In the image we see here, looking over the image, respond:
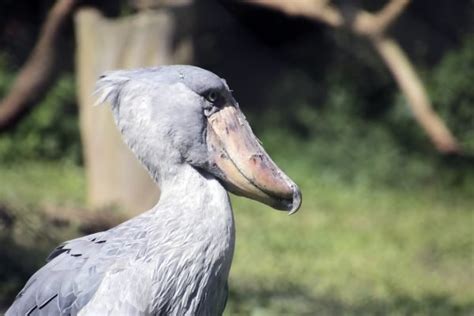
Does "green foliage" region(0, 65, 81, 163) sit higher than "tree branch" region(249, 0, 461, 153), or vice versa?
"green foliage" region(0, 65, 81, 163)

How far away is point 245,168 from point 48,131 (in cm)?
702

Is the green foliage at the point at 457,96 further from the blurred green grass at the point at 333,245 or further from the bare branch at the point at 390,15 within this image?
the bare branch at the point at 390,15

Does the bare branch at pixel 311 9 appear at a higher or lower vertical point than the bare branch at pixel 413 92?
higher

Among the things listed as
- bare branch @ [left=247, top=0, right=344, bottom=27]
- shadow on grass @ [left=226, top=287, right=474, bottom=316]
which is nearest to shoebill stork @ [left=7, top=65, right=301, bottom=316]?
bare branch @ [left=247, top=0, right=344, bottom=27]

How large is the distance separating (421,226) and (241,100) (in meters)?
2.55

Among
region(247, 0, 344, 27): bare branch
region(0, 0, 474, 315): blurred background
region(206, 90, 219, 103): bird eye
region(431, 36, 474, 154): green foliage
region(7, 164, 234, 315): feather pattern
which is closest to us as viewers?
region(7, 164, 234, 315): feather pattern

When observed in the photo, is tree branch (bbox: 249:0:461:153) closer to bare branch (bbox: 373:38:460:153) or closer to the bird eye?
bare branch (bbox: 373:38:460:153)

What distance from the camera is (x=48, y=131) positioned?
9.58 metres

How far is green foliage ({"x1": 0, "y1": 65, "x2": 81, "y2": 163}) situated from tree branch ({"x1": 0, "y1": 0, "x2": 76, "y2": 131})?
4.27m

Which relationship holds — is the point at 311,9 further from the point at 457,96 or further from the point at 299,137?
the point at 299,137

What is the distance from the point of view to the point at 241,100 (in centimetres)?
1023

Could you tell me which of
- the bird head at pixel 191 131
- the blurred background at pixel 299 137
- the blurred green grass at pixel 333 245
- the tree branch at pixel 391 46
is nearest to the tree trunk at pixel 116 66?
the blurred background at pixel 299 137

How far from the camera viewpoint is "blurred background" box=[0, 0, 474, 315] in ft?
17.5

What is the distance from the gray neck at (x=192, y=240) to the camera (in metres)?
2.64
